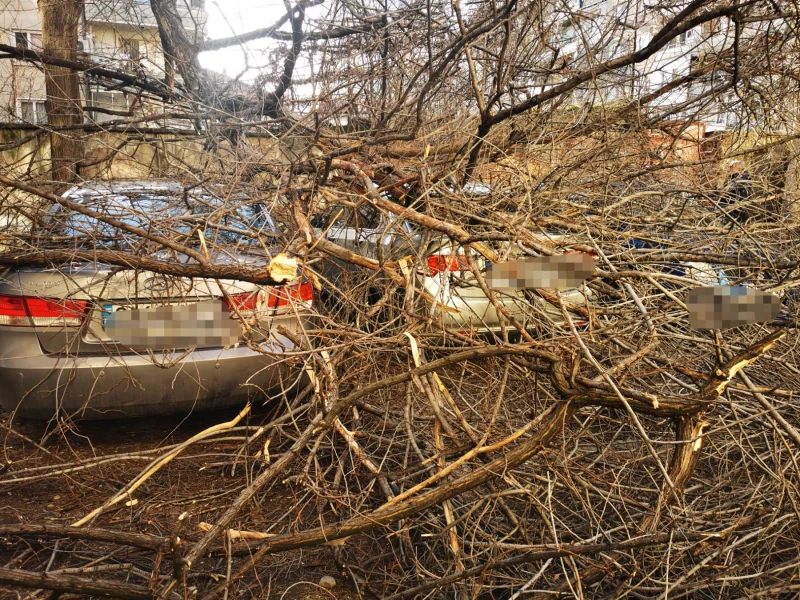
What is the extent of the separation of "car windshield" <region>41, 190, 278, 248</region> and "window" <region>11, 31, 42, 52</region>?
3225 mm

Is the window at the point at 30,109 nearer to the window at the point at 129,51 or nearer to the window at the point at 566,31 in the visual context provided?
the window at the point at 129,51

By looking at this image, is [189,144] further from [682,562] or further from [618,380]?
[682,562]

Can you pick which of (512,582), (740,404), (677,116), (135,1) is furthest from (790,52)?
(135,1)

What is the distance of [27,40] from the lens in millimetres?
6754

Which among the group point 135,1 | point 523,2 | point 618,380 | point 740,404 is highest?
point 135,1

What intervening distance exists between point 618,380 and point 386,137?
9.21 feet

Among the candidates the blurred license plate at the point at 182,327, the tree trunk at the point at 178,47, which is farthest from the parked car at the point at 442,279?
the tree trunk at the point at 178,47

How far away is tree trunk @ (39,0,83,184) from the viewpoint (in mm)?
6707

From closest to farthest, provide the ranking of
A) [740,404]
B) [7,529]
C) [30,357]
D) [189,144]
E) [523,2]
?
[7,529] → [740,404] → [30,357] → [523,2] → [189,144]

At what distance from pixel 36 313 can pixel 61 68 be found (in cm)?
464

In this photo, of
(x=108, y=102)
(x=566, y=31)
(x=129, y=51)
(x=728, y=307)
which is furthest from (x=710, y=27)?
(x=108, y=102)

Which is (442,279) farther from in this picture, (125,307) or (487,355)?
(125,307)

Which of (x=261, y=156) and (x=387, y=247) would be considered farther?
(x=261, y=156)

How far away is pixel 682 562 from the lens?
244 cm
